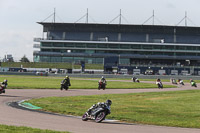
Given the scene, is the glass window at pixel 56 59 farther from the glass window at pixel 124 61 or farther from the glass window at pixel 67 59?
the glass window at pixel 124 61

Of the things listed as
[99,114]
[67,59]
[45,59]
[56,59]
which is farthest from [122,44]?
[99,114]

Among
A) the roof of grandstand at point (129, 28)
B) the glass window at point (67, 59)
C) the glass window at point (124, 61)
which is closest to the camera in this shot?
the glass window at point (124, 61)

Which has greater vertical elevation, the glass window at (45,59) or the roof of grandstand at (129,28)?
the roof of grandstand at (129,28)

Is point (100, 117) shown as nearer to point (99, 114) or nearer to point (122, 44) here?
point (99, 114)

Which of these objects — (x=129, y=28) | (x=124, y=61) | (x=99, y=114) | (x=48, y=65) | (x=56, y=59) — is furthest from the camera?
(x=129, y=28)

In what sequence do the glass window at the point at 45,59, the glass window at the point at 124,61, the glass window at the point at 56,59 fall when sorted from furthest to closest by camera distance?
the glass window at the point at 45,59 → the glass window at the point at 56,59 → the glass window at the point at 124,61

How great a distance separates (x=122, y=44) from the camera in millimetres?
142250

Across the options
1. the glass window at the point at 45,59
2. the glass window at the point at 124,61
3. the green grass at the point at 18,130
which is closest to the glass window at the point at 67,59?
the glass window at the point at 45,59

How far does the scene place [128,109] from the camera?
22219 millimetres

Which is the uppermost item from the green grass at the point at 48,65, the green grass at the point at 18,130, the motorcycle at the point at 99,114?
the green grass at the point at 48,65

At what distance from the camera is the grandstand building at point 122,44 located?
462 ft

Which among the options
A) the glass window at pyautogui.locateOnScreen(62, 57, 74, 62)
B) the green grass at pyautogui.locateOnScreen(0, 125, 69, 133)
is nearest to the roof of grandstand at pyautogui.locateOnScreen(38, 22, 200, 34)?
the glass window at pyautogui.locateOnScreen(62, 57, 74, 62)

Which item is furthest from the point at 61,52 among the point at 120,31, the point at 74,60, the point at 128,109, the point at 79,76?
the point at 128,109

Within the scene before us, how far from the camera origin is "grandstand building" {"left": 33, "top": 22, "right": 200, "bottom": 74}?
462ft
